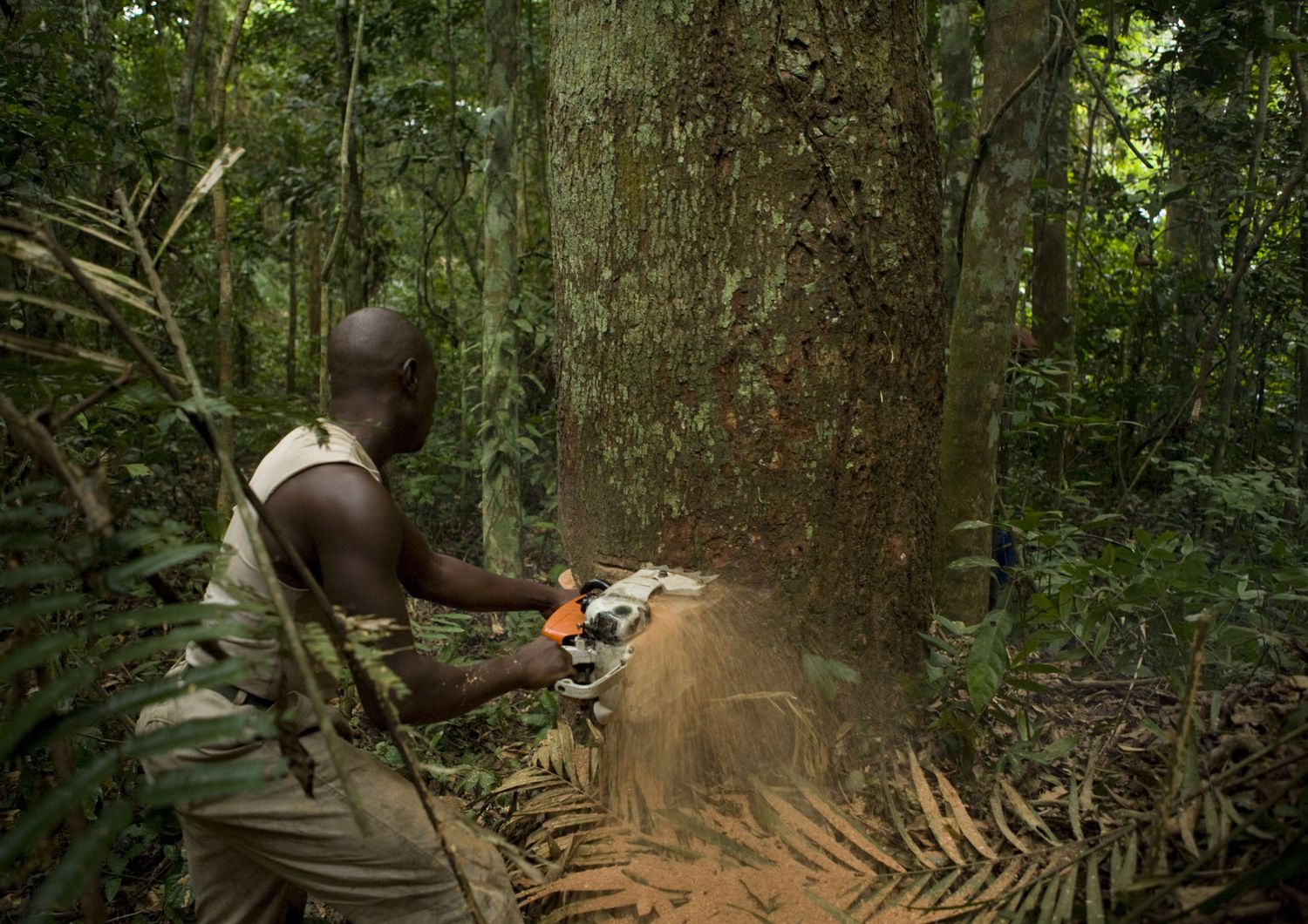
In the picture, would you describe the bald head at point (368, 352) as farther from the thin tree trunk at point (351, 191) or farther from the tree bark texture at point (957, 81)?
the tree bark texture at point (957, 81)

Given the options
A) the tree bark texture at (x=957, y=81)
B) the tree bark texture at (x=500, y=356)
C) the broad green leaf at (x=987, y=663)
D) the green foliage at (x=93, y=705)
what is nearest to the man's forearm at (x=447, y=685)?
the green foliage at (x=93, y=705)

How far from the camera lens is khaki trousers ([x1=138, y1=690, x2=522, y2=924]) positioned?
1.85 metres

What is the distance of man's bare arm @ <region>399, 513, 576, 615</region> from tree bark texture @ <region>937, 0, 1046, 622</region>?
1.76 metres

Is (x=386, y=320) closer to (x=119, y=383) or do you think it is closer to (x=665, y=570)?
(x=665, y=570)

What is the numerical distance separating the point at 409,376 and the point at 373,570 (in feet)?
1.95

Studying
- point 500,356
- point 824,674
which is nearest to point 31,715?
point 824,674

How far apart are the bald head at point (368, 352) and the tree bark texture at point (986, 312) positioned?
2.28m

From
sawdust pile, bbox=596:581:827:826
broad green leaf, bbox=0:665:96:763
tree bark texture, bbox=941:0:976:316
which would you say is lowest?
sawdust pile, bbox=596:581:827:826

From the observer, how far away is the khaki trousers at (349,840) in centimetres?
185

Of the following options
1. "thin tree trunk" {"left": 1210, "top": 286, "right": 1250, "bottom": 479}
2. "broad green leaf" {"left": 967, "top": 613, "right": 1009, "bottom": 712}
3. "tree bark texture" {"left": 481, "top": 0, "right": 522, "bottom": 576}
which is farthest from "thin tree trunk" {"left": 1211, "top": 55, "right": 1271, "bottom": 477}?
"broad green leaf" {"left": 967, "top": 613, "right": 1009, "bottom": 712}

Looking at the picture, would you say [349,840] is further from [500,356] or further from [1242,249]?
[1242,249]

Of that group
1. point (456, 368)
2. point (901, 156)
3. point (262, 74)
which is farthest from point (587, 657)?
point (262, 74)

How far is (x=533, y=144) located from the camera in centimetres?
947

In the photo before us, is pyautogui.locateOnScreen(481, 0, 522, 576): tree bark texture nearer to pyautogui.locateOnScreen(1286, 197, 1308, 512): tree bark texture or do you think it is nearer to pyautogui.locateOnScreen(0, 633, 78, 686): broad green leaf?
pyautogui.locateOnScreen(0, 633, 78, 686): broad green leaf
